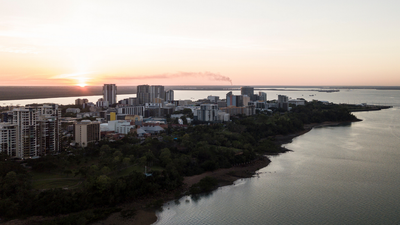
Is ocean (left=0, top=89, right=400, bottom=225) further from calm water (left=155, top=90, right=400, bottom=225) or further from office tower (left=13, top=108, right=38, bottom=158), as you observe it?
office tower (left=13, top=108, right=38, bottom=158)

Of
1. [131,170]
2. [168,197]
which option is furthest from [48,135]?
[168,197]

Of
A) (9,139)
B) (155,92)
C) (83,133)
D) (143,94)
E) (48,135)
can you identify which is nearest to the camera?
(9,139)

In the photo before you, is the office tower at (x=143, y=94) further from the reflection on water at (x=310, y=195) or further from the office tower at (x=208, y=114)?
the reflection on water at (x=310, y=195)

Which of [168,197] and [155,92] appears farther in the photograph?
[155,92]

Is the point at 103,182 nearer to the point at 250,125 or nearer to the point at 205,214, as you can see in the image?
the point at 205,214

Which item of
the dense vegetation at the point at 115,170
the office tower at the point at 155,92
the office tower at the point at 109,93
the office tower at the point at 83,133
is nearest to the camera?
the dense vegetation at the point at 115,170

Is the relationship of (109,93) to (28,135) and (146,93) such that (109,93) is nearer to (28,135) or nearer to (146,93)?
(146,93)

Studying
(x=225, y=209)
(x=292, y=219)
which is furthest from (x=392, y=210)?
(x=225, y=209)

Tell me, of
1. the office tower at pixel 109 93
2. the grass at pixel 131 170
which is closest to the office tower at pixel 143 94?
the office tower at pixel 109 93
